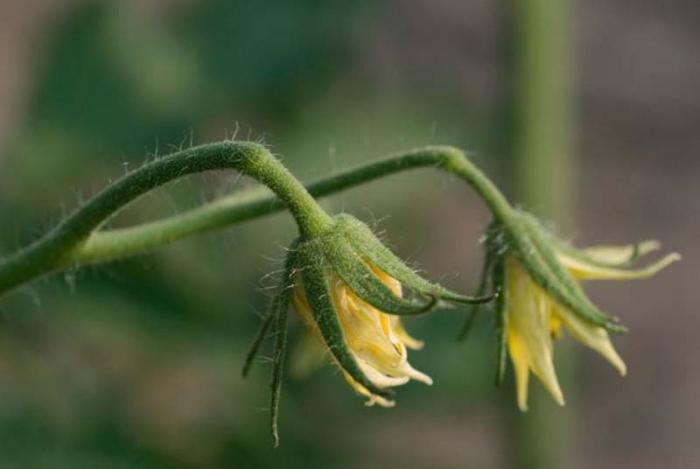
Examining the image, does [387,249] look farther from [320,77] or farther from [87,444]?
[320,77]

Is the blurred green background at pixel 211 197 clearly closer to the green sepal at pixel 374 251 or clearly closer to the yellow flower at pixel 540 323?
the yellow flower at pixel 540 323

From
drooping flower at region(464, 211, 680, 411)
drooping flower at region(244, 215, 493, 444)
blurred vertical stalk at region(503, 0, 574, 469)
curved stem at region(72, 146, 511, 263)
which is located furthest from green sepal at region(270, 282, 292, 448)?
blurred vertical stalk at region(503, 0, 574, 469)

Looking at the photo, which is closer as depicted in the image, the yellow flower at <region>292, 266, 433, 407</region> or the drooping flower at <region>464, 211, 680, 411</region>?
the yellow flower at <region>292, 266, 433, 407</region>

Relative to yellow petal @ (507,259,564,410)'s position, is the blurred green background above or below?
above

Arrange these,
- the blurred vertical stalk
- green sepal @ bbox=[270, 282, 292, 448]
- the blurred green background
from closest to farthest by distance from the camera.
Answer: green sepal @ bbox=[270, 282, 292, 448]
the blurred green background
the blurred vertical stalk

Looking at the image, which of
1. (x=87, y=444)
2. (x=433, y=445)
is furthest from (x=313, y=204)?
(x=433, y=445)

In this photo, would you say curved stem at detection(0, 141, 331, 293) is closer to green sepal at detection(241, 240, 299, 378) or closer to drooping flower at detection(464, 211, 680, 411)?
green sepal at detection(241, 240, 299, 378)

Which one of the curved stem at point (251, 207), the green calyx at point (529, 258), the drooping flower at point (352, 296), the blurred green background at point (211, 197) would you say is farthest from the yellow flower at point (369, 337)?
the blurred green background at point (211, 197)

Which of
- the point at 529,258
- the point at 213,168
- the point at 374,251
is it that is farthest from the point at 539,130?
the point at 213,168

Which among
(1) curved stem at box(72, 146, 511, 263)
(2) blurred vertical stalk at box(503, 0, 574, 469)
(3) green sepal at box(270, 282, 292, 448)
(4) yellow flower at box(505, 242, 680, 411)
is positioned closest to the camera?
(3) green sepal at box(270, 282, 292, 448)
